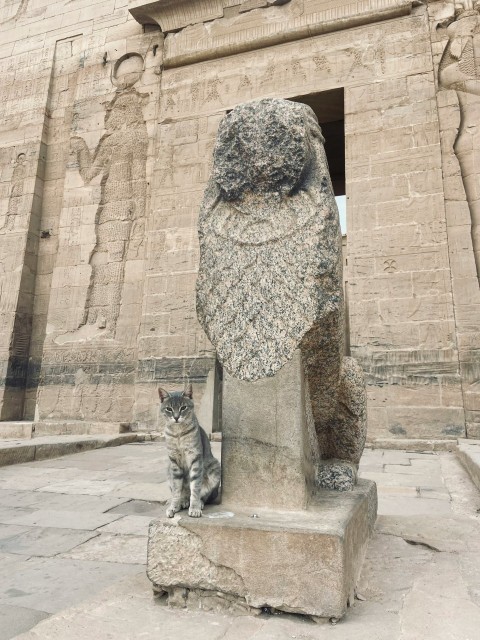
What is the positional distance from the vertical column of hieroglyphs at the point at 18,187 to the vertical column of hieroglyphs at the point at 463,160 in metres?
7.33

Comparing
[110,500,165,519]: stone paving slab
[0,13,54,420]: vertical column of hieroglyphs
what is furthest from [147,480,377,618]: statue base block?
[0,13,54,420]: vertical column of hieroglyphs

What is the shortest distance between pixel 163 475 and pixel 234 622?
9.29 feet

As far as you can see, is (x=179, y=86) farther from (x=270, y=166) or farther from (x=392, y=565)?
(x=392, y=565)

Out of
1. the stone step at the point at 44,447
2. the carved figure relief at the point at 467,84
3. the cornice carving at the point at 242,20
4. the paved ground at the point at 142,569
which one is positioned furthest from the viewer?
the cornice carving at the point at 242,20

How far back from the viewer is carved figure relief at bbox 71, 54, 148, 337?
8.35 meters

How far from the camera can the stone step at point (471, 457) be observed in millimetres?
3688

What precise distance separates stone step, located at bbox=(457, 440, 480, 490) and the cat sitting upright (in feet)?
8.51

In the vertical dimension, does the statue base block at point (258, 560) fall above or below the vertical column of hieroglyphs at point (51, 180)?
below

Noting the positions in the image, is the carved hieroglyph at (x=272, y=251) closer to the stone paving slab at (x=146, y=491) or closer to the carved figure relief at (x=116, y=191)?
the stone paving slab at (x=146, y=491)

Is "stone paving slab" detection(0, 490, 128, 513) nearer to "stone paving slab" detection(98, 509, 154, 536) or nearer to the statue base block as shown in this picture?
"stone paving slab" detection(98, 509, 154, 536)

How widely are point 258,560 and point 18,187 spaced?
979 cm

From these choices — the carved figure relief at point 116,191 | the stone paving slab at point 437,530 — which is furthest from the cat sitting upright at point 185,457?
the carved figure relief at point 116,191

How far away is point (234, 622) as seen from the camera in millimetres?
1478

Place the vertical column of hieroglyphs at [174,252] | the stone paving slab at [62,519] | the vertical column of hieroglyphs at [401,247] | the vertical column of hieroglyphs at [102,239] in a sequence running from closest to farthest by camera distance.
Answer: the stone paving slab at [62,519]
the vertical column of hieroglyphs at [401,247]
the vertical column of hieroglyphs at [174,252]
the vertical column of hieroglyphs at [102,239]
